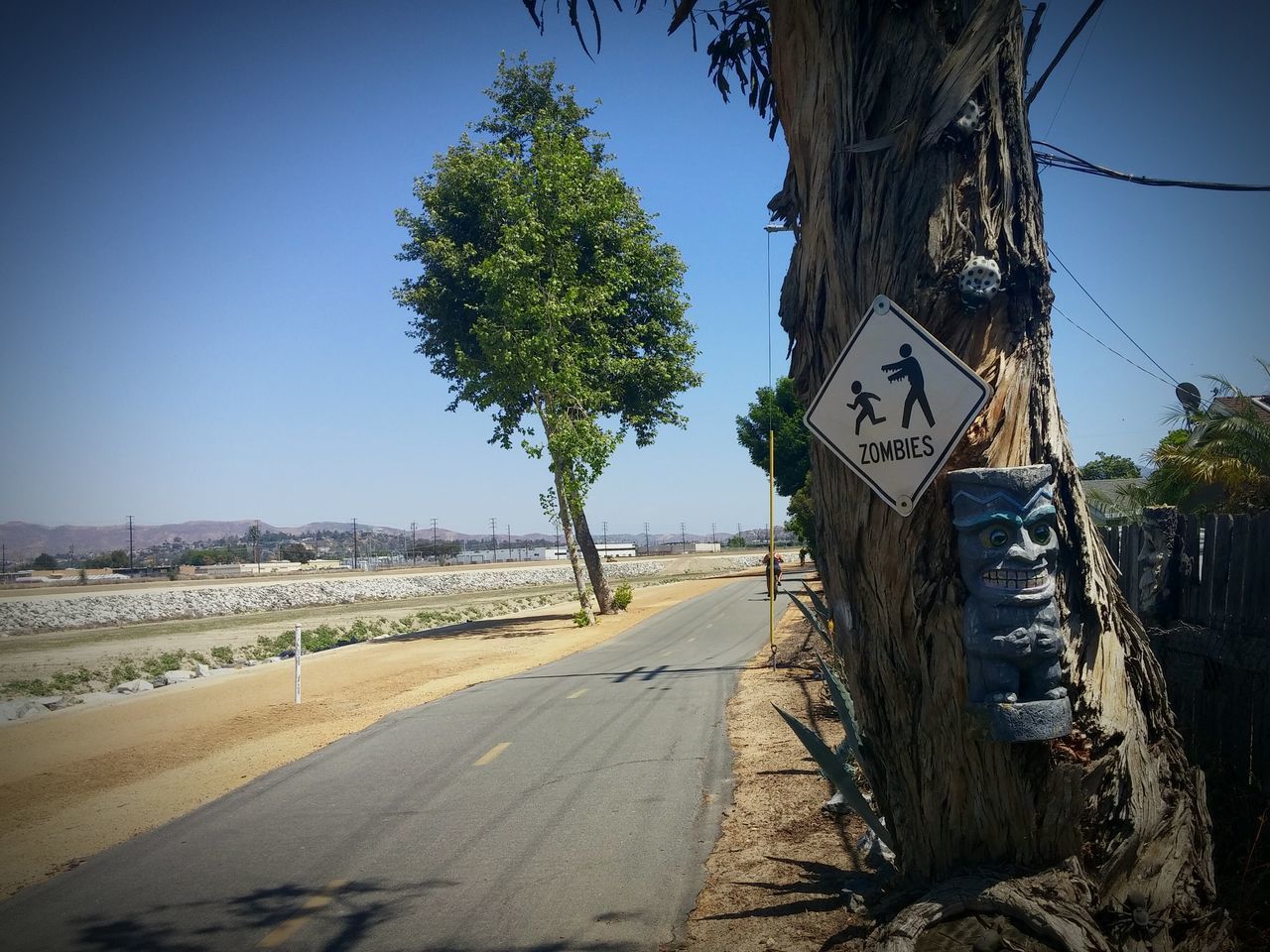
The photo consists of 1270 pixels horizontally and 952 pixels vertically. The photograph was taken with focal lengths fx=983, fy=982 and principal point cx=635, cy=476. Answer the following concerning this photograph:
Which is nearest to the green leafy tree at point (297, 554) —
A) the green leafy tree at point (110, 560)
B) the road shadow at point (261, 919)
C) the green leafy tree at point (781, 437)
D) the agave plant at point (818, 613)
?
the green leafy tree at point (110, 560)

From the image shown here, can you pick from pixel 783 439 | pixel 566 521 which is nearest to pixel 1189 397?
pixel 566 521

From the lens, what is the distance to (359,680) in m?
20.0

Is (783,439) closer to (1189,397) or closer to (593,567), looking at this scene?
(593,567)

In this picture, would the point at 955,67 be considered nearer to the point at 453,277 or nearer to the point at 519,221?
the point at 519,221

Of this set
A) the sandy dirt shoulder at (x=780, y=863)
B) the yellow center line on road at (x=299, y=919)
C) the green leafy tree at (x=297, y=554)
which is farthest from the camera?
the green leafy tree at (x=297, y=554)

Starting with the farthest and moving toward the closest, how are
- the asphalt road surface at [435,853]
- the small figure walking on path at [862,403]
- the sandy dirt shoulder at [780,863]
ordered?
the asphalt road surface at [435,853] < the sandy dirt shoulder at [780,863] < the small figure walking on path at [862,403]

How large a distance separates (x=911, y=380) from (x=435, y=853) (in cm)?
531

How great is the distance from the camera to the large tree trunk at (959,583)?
134 inches

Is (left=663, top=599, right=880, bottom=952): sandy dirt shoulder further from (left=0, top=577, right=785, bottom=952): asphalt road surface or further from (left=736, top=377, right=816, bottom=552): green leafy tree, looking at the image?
(left=736, top=377, right=816, bottom=552): green leafy tree

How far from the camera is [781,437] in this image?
63.2 metres

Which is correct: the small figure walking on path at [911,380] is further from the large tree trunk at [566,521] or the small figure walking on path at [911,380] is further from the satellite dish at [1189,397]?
the large tree trunk at [566,521]

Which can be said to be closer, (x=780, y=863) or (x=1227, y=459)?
(x=780, y=863)

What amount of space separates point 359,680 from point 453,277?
18.0m

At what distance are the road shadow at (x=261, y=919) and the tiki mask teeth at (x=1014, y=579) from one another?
4.09 metres
